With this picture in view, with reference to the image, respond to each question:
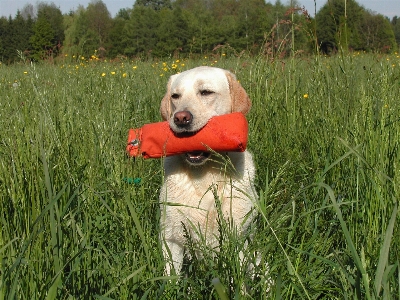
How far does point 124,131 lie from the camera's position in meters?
3.26

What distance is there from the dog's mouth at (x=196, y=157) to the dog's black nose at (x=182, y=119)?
18 centimetres

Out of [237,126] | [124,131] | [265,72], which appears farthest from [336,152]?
[265,72]

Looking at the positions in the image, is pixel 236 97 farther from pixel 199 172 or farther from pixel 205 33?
pixel 205 33

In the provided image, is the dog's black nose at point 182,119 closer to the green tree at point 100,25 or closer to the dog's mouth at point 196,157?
the dog's mouth at point 196,157

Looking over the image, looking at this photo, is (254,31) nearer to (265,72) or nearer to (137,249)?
(265,72)

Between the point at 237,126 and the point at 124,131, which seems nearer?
the point at 237,126

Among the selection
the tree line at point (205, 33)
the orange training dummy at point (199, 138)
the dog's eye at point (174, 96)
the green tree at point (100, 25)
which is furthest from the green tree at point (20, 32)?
the orange training dummy at point (199, 138)

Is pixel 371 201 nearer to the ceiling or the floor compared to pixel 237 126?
nearer to the floor

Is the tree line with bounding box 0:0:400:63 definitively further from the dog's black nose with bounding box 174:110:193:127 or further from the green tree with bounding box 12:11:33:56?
the dog's black nose with bounding box 174:110:193:127

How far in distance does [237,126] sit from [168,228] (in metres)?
0.71

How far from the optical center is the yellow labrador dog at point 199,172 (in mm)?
2613

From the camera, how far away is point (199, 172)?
9.32 feet

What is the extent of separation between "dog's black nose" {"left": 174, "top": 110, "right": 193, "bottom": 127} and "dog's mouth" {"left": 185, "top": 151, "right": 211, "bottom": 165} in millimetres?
181

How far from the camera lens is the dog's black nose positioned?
Answer: 8.95 feet
